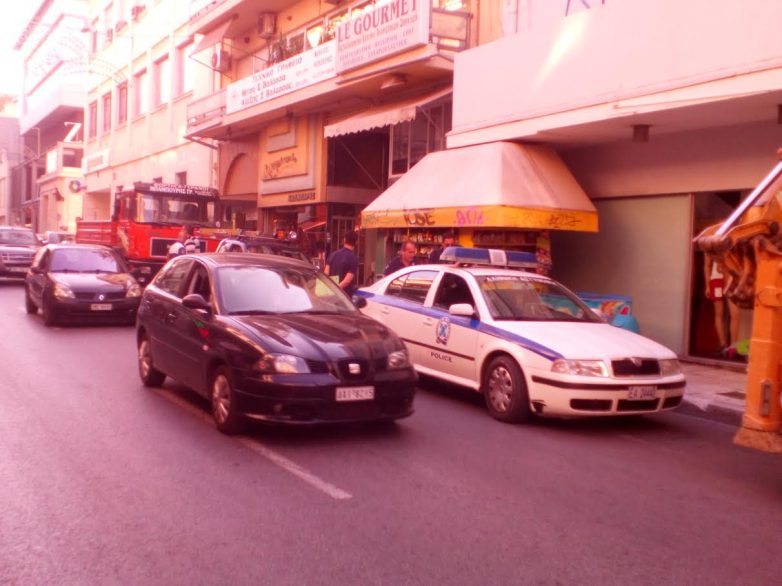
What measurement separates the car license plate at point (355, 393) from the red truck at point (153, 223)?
12.8 m

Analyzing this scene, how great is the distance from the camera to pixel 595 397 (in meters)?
7.64

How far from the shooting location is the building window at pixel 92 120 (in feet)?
152

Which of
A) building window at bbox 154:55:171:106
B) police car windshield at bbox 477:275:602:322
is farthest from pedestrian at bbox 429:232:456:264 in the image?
building window at bbox 154:55:171:106

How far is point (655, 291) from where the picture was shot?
13219mm

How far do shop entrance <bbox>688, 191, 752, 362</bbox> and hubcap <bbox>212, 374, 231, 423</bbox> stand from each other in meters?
7.73

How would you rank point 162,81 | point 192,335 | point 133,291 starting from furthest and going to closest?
point 162,81 < point 133,291 < point 192,335

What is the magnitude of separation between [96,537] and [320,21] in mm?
19396

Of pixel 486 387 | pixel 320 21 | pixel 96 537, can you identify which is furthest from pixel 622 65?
pixel 320 21

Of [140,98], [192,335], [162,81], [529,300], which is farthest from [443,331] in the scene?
[140,98]

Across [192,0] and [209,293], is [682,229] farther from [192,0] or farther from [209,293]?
[192,0]

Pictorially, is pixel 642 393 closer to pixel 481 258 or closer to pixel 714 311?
pixel 481 258

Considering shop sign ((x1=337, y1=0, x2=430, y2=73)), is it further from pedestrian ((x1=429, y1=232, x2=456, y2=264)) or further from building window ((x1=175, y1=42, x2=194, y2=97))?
building window ((x1=175, y1=42, x2=194, y2=97))

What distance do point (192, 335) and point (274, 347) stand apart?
1.38m

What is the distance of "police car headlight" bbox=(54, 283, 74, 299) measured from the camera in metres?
14.3
